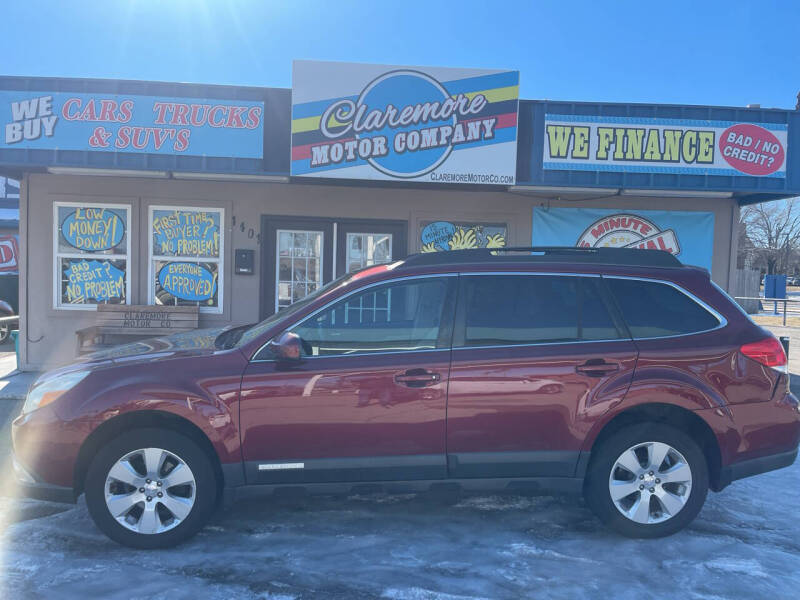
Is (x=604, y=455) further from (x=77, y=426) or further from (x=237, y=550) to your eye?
(x=77, y=426)

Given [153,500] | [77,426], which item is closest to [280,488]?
[153,500]

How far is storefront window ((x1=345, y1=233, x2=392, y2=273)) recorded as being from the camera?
919cm

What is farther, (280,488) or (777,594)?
(280,488)

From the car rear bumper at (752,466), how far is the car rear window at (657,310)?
90cm

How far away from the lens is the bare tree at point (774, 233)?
52.8m

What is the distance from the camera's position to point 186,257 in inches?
356

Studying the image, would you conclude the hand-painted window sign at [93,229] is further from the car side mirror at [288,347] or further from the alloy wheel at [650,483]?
the alloy wheel at [650,483]

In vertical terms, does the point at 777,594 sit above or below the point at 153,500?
below

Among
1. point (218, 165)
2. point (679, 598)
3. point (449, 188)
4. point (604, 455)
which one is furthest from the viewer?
point (449, 188)

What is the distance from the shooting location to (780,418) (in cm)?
401

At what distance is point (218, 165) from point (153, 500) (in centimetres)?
538

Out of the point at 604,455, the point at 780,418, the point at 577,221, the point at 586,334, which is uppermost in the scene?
the point at 577,221

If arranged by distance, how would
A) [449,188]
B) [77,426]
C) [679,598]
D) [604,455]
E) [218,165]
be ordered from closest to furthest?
[679,598] < [77,426] < [604,455] < [218,165] < [449,188]

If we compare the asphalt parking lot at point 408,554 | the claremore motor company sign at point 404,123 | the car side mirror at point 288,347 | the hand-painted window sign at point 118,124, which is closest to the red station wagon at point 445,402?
the car side mirror at point 288,347
